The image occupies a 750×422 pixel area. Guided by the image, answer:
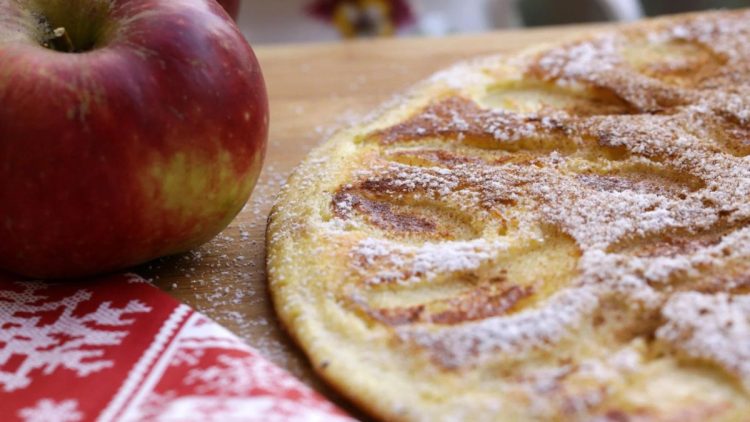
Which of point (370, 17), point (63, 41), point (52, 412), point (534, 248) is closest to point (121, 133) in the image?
point (63, 41)

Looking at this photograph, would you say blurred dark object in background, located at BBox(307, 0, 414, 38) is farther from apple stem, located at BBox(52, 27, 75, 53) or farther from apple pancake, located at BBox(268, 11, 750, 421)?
apple stem, located at BBox(52, 27, 75, 53)

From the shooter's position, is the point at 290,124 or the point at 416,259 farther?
the point at 290,124

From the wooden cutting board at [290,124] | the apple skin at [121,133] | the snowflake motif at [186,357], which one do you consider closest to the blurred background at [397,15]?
the wooden cutting board at [290,124]

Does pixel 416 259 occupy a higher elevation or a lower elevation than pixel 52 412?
higher

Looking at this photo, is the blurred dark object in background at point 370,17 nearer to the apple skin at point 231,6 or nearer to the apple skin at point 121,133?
the apple skin at point 231,6

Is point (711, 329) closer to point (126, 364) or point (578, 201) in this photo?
point (578, 201)
